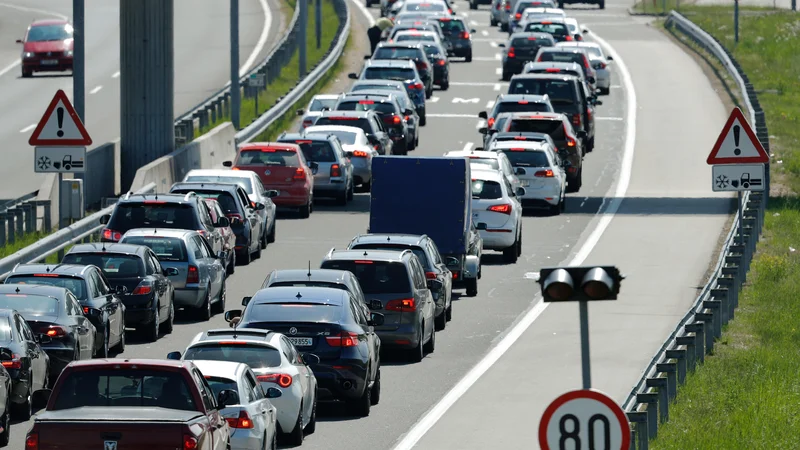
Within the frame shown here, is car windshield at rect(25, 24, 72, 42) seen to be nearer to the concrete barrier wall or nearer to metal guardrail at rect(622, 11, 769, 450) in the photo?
the concrete barrier wall

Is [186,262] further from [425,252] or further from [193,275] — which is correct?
[425,252]

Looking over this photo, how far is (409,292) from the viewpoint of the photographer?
81.8 feet

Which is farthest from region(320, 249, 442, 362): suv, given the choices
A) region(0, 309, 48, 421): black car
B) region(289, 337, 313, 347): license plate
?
region(0, 309, 48, 421): black car

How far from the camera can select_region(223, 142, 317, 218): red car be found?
38.9 meters

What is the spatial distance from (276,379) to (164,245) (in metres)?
9.78

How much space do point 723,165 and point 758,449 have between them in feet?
33.4

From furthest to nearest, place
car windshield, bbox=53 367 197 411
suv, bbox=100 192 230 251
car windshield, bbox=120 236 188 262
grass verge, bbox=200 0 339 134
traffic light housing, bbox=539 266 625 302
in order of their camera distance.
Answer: grass verge, bbox=200 0 339 134
suv, bbox=100 192 230 251
car windshield, bbox=120 236 188 262
car windshield, bbox=53 367 197 411
traffic light housing, bbox=539 266 625 302

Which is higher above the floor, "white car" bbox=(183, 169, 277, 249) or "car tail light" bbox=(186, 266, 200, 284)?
"white car" bbox=(183, 169, 277, 249)

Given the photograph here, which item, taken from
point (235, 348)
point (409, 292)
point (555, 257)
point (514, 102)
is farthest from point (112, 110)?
point (235, 348)

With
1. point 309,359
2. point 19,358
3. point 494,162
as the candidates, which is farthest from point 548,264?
point 19,358

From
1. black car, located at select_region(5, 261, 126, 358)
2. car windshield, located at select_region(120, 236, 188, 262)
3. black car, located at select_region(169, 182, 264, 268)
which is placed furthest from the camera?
black car, located at select_region(169, 182, 264, 268)

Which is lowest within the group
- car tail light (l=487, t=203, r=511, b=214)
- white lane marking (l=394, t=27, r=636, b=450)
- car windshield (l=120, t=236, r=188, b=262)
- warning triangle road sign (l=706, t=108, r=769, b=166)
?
white lane marking (l=394, t=27, r=636, b=450)

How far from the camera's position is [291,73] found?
67562mm

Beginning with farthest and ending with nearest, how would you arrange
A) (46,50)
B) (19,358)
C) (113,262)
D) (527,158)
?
(46,50), (527,158), (113,262), (19,358)
